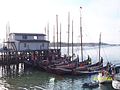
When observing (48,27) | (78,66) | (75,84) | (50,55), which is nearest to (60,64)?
(78,66)

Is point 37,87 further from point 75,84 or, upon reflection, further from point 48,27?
point 48,27

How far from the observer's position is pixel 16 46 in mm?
65000

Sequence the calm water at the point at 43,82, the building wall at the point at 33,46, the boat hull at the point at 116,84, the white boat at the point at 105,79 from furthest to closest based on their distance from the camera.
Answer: the building wall at the point at 33,46
the white boat at the point at 105,79
the calm water at the point at 43,82
the boat hull at the point at 116,84

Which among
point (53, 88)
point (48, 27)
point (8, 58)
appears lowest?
point (53, 88)

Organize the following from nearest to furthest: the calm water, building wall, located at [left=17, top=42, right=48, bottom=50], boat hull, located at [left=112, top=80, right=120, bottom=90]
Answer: boat hull, located at [left=112, top=80, right=120, bottom=90]
the calm water
building wall, located at [left=17, top=42, right=48, bottom=50]

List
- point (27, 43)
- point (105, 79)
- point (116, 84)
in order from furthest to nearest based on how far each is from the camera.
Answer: point (27, 43), point (105, 79), point (116, 84)

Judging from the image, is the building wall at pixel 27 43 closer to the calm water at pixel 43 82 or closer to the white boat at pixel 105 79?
the calm water at pixel 43 82

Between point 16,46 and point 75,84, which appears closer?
point 75,84

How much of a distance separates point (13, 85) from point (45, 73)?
1363 centimetres

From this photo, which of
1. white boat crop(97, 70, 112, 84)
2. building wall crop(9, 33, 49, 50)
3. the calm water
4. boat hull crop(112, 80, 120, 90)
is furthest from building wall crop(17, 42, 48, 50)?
boat hull crop(112, 80, 120, 90)

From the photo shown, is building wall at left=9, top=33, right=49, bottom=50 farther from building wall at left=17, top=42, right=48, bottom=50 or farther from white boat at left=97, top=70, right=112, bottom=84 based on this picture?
white boat at left=97, top=70, right=112, bottom=84

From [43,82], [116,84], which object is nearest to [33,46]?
[43,82]

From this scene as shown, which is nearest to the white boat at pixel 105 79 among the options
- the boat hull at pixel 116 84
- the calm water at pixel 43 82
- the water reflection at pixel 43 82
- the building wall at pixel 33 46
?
the calm water at pixel 43 82

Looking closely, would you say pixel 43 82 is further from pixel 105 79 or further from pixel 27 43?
pixel 27 43
